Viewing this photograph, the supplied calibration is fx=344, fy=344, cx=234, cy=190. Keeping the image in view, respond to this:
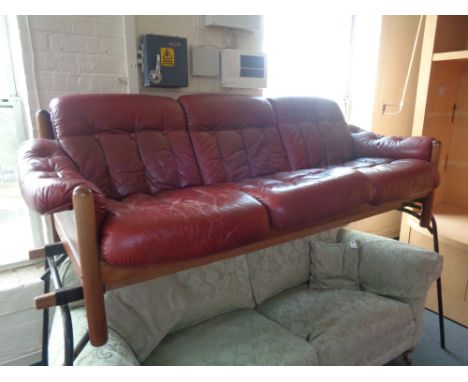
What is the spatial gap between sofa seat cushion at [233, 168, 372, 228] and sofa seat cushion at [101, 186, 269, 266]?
0.26ft

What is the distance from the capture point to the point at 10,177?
1850 mm

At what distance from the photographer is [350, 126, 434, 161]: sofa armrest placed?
6.86 feet

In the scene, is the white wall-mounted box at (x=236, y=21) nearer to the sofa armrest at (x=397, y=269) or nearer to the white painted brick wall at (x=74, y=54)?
the white painted brick wall at (x=74, y=54)

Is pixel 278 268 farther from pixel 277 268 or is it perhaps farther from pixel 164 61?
pixel 164 61

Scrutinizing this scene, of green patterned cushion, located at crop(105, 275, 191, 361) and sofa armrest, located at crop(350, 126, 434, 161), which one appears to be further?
sofa armrest, located at crop(350, 126, 434, 161)

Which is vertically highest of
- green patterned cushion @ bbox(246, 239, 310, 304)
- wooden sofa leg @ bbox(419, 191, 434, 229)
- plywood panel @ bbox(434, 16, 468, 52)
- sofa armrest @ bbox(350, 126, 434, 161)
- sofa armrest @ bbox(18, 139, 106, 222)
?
plywood panel @ bbox(434, 16, 468, 52)

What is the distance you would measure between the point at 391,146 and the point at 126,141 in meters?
1.67

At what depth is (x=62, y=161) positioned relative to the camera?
127 cm

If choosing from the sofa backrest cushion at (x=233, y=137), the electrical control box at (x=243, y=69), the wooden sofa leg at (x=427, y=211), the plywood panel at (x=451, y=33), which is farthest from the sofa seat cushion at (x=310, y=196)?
the plywood panel at (x=451, y=33)

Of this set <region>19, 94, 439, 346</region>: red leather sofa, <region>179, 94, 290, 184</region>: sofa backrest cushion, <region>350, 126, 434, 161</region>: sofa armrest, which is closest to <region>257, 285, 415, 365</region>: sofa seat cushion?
<region>19, 94, 439, 346</region>: red leather sofa

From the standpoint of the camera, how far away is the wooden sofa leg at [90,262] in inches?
36.1

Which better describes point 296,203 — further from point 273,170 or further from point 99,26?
point 99,26

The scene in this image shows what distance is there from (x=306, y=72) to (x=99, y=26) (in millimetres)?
1750

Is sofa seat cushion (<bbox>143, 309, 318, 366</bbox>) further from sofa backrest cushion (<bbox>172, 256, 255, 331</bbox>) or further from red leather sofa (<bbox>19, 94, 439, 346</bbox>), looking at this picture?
red leather sofa (<bbox>19, 94, 439, 346</bbox>)
